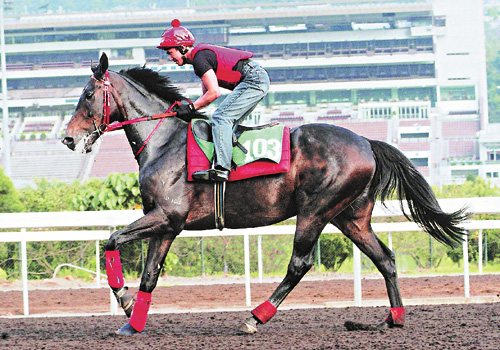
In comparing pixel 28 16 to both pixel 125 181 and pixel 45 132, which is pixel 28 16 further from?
pixel 125 181

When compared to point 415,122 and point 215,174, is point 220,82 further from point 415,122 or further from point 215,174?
point 415,122

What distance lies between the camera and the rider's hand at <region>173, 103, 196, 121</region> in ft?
18.1

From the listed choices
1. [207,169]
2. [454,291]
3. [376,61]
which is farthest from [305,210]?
[376,61]

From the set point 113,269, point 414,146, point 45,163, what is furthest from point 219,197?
point 414,146

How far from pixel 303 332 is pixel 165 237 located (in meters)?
1.04

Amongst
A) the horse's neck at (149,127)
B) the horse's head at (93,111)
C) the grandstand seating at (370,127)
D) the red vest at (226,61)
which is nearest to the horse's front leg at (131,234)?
the horse's neck at (149,127)

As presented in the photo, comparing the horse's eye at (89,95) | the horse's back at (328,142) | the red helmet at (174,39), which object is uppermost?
the red helmet at (174,39)

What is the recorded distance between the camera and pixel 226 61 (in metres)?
5.51

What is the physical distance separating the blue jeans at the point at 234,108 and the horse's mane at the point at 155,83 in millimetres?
439

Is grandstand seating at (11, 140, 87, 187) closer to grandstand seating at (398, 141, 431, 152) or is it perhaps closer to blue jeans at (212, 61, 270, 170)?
grandstand seating at (398, 141, 431, 152)

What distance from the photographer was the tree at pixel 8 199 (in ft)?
49.3

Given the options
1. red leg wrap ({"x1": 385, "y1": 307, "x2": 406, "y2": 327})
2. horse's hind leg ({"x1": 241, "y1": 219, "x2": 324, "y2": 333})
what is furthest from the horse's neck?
red leg wrap ({"x1": 385, "y1": 307, "x2": 406, "y2": 327})

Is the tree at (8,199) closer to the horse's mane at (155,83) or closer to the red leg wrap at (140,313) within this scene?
the horse's mane at (155,83)

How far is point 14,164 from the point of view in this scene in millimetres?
64375
